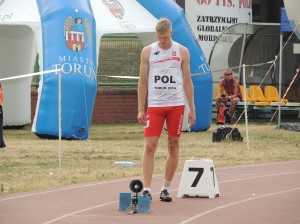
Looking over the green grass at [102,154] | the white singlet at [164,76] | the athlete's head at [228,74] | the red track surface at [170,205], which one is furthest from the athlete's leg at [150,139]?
the athlete's head at [228,74]

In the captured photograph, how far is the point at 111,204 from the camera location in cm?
1252

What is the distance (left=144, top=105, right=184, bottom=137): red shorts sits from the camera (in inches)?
494

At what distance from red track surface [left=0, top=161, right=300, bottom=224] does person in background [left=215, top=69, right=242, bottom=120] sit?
14069 mm

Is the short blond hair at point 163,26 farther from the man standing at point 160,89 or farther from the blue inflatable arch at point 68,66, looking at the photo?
the blue inflatable arch at point 68,66

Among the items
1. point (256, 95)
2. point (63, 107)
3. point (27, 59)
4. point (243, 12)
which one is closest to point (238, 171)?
point (63, 107)

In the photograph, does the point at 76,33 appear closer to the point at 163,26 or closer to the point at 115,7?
the point at 115,7

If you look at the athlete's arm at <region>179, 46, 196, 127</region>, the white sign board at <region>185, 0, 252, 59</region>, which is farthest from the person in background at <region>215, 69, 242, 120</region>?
the athlete's arm at <region>179, 46, 196, 127</region>

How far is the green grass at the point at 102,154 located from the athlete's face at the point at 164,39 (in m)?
2.92

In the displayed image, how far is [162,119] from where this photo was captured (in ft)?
41.4

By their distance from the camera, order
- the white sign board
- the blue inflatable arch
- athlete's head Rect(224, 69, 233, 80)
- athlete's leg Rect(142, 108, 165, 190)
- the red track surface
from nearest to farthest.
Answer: the red track surface, athlete's leg Rect(142, 108, 165, 190), the blue inflatable arch, athlete's head Rect(224, 69, 233, 80), the white sign board

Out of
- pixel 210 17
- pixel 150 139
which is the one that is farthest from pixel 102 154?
pixel 210 17

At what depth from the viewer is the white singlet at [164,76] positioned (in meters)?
12.5

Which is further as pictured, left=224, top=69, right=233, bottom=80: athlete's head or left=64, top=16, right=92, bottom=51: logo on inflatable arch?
left=224, top=69, right=233, bottom=80: athlete's head

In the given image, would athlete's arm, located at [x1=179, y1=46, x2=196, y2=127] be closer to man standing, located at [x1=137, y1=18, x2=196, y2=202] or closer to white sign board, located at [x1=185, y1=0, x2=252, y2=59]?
man standing, located at [x1=137, y1=18, x2=196, y2=202]
